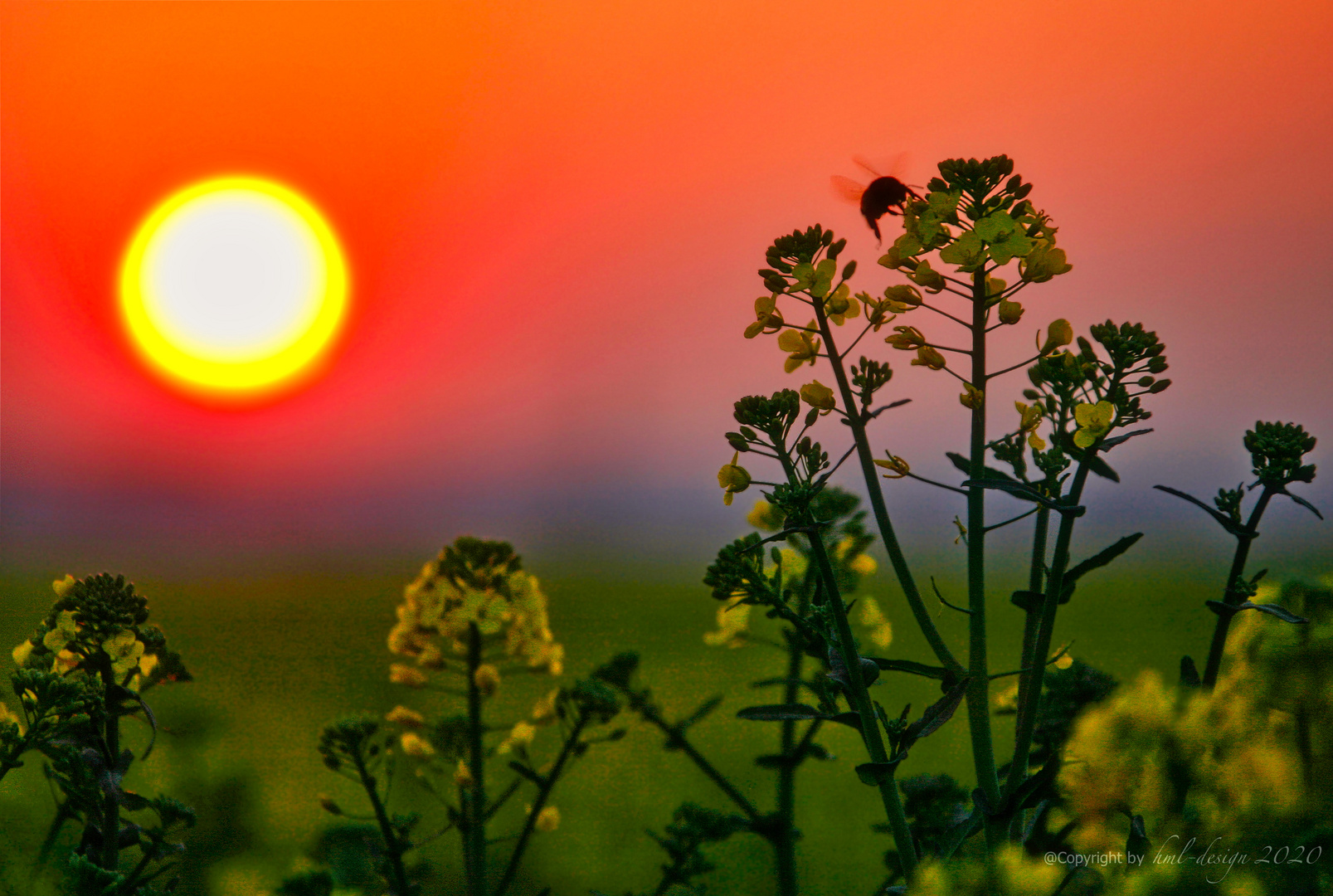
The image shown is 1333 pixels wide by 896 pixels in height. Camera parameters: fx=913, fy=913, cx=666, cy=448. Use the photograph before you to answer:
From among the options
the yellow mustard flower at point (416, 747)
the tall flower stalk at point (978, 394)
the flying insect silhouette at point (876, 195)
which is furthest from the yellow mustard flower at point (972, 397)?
the yellow mustard flower at point (416, 747)

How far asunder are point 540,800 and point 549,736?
2.20 metres

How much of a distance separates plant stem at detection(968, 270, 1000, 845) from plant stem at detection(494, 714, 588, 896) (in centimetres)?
79

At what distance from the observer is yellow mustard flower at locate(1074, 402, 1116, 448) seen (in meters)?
1.18

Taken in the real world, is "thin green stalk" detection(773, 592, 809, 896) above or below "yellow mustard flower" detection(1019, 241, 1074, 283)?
below

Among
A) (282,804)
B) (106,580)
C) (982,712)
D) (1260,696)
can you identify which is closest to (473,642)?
(106,580)

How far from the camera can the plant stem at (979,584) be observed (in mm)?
1181

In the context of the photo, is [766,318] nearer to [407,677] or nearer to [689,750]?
[689,750]

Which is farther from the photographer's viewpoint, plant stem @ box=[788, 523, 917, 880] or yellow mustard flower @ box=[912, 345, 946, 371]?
yellow mustard flower @ box=[912, 345, 946, 371]

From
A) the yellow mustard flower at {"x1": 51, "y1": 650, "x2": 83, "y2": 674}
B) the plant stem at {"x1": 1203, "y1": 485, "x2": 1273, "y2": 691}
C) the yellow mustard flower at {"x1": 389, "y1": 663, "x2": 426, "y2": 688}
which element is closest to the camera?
the plant stem at {"x1": 1203, "y1": 485, "x2": 1273, "y2": 691}

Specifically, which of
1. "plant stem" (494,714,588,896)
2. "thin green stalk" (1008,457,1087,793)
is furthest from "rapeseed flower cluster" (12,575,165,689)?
"thin green stalk" (1008,457,1087,793)

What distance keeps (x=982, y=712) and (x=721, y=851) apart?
2147mm

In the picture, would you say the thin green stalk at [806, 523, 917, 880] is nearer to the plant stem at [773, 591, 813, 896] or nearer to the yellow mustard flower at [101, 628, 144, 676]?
the plant stem at [773, 591, 813, 896]

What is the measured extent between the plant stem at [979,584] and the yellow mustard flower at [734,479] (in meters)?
0.31

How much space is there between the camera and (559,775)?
1.72 m
